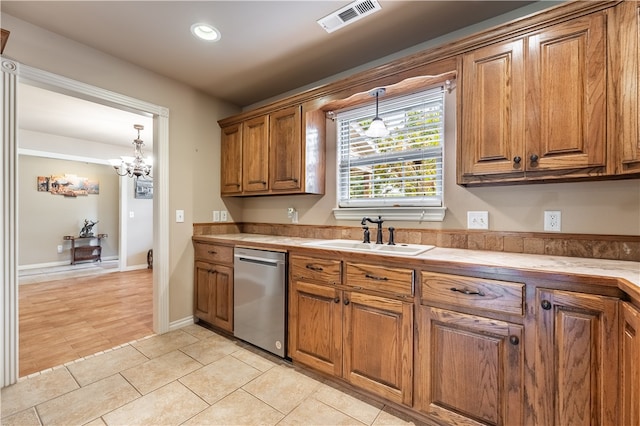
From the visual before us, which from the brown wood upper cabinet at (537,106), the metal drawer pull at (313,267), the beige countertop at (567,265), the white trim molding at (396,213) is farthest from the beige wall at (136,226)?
the brown wood upper cabinet at (537,106)

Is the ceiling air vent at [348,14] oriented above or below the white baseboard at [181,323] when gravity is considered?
above

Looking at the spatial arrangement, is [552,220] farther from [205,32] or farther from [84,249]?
[84,249]

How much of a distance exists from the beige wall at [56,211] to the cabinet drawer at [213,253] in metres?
5.12

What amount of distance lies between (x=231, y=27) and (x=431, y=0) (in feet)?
4.48

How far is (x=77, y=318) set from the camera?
3.08m

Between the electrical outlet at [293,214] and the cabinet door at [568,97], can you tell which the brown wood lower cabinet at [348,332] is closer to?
the electrical outlet at [293,214]

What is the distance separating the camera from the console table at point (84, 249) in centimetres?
593

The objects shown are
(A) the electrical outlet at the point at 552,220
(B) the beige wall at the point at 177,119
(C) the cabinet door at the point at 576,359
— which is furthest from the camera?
(B) the beige wall at the point at 177,119

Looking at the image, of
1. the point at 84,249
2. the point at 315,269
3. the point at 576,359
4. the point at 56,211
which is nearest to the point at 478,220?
the point at 576,359

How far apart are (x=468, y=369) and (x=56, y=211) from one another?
7791mm

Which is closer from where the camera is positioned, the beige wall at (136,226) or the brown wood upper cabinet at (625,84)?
the brown wood upper cabinet at (625,84)

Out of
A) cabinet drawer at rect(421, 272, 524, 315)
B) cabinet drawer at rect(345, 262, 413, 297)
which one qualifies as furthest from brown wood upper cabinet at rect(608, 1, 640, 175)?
cabinet drawer at rect(345, 262, 413, 297)

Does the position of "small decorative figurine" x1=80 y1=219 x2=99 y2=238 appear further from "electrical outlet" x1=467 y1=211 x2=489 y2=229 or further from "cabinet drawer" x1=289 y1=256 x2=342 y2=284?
"electrical outlet" x1=467 y1=211 x2=489 y2=229

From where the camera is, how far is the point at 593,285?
1.13 m
